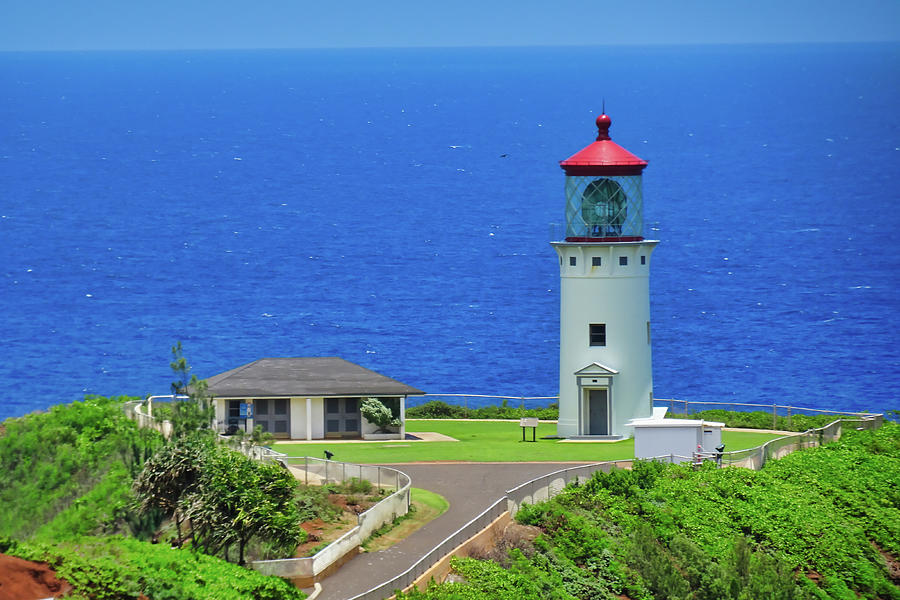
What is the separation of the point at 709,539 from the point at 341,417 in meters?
13.9

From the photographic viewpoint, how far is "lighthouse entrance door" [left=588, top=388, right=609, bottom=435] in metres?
50.8

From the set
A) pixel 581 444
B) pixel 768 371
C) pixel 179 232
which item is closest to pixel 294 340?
pixel 768 371

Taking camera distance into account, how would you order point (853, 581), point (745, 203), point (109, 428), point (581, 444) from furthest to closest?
point (745, 203), point (581, 444), point (109, 428), point (853, 581)

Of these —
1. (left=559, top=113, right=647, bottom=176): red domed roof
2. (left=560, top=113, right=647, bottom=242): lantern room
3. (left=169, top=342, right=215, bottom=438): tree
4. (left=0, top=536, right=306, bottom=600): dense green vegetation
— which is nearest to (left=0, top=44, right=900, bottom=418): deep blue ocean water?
(left=560, top=113, right=647, bottom=242): lantern room

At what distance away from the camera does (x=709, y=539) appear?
3866 centimetres

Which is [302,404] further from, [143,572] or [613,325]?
[143,572]

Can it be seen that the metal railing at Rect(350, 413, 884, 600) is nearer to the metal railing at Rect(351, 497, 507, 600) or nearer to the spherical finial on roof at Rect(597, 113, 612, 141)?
the metal railing at Rect(351, 497, 507, 600)

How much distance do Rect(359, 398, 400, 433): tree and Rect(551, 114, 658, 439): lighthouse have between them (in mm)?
5211

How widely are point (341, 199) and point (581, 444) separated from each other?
13217 centimetres

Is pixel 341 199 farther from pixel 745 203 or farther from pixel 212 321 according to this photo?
pixel 212 321

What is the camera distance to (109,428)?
41.1m

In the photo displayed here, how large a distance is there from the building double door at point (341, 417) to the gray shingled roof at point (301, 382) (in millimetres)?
395

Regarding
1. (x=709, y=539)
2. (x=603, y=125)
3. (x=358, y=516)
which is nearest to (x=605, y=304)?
(x=603, y=125)

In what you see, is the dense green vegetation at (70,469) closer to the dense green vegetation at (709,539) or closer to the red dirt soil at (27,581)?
the red dirt soil at (27,581)
